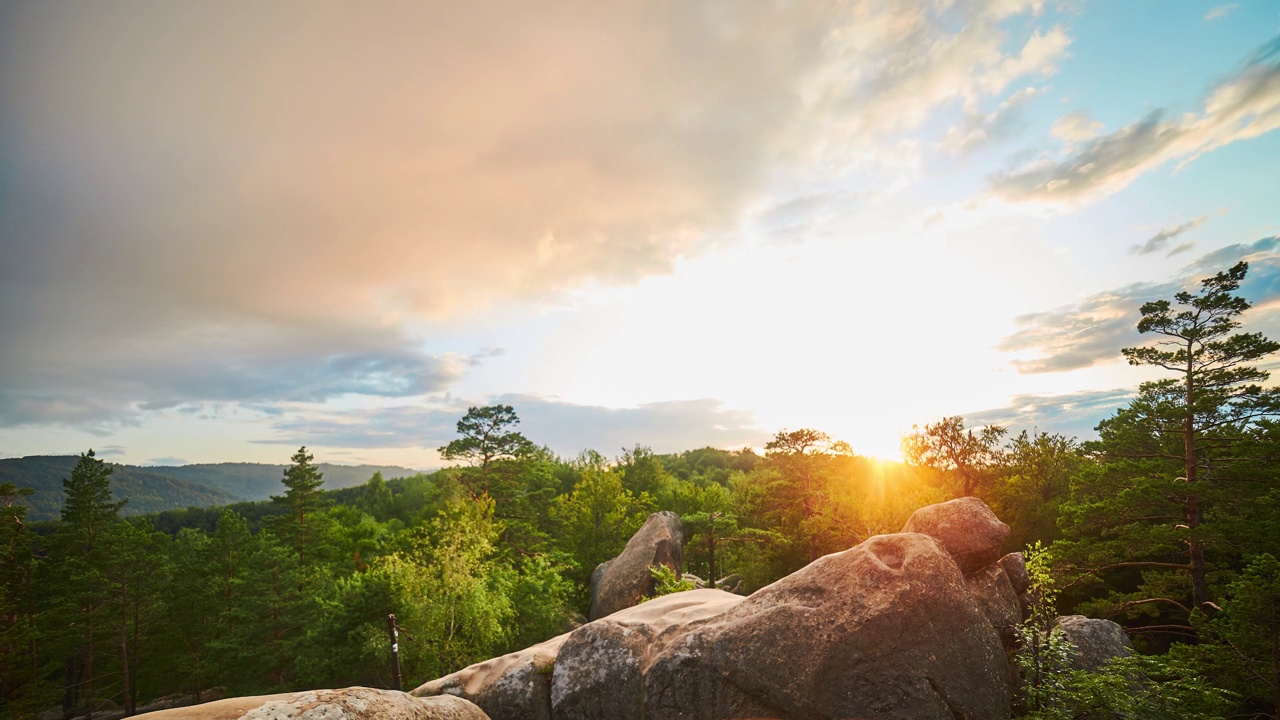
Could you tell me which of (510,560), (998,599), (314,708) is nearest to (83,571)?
(510,560)

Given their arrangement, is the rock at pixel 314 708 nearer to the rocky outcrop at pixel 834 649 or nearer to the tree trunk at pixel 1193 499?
the rocky outcrop at pixel 834 649

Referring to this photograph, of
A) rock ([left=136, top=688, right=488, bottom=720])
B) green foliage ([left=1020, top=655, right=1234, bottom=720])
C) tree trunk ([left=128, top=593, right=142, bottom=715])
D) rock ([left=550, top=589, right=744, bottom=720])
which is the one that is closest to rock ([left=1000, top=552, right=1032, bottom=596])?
green foliage ([left=1020, top=655, right=1234, bottom=720])

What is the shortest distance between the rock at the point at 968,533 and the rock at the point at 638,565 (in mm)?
20572

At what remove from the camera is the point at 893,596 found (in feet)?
36.0

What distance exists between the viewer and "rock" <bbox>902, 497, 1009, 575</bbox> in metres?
12.5

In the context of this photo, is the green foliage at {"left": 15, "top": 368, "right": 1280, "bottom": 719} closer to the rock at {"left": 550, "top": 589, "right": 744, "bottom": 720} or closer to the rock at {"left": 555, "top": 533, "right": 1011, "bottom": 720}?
the rock at {"left": 555, "top": 533, "right": 1011, "bottom": 720}

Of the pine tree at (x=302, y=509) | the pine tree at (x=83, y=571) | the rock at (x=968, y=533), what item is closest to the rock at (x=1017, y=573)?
the rock at (x=968, y=533)

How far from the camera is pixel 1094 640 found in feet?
44.0

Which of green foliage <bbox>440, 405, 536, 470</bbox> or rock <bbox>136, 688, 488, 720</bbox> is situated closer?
rock <bbox>136, 688, 488, 720</bbox>

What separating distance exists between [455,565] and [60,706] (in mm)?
38326

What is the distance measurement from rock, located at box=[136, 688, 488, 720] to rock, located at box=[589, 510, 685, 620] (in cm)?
2414

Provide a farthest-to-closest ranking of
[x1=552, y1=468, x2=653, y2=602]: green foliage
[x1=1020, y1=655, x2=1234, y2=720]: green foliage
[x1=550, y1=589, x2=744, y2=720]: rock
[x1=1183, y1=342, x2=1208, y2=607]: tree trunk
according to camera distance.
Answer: [x1=552, y1=468, x2=653, y2=602]: green foliage
[x1=1183, y1=342, x2=1208, y2=607]: tree trunk
[x1=550, y1=589, x2=744, y2=720]: rock
[x1=1020, y1=655, x2=1234, y2=720]: green foliage

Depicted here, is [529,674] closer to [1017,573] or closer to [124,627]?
[1017,573]

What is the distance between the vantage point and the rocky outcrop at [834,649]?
10.5 m
